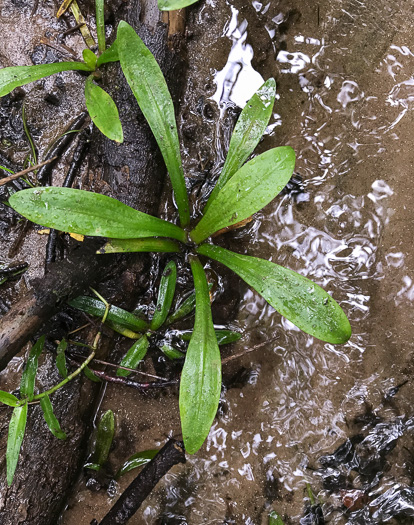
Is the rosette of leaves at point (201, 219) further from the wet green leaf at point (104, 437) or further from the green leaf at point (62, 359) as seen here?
the wet green leaf at point (104, 437)

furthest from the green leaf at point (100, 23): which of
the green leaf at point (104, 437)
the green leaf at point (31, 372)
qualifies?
the green leaf at point (104, 437)

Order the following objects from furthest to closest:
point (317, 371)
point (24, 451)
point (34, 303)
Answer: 1. point (317, 371)
2. point (24, 451)
3. point (34, 303)

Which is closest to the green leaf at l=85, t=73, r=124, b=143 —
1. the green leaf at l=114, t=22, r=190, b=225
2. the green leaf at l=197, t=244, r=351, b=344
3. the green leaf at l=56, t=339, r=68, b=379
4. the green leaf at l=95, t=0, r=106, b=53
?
the green leaf at l=114, t=22, r=190, b=225

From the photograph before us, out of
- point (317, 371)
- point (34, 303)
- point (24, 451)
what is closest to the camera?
point (34, 303)

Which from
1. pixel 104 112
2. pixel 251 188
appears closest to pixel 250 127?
pixel 251 188

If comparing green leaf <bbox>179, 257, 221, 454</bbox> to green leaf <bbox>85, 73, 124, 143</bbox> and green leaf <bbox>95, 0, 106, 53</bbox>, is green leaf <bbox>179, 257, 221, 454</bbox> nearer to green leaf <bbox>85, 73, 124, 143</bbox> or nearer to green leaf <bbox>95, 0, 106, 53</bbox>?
green leaf <bbox>85, 73, 124, 143</bbox>

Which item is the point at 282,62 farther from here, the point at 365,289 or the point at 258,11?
the point at 365,289

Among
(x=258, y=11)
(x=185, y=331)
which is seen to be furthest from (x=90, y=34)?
(x=185, y=331)
